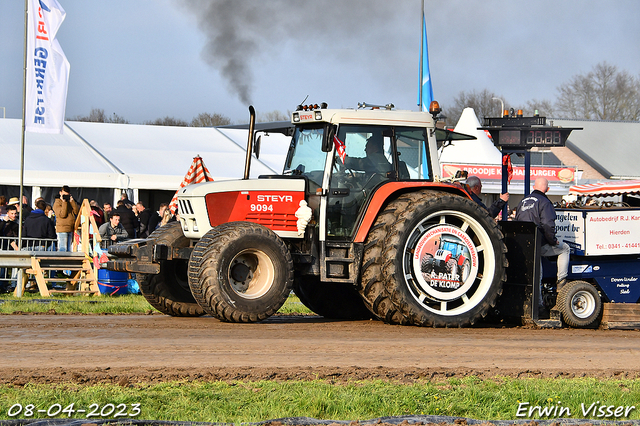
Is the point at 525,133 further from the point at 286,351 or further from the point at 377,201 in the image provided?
the point at 286,351

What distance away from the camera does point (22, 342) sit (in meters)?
7.14

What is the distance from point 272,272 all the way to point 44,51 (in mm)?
9097

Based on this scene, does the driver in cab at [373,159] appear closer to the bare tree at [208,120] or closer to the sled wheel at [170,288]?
the sled wheel at [170,288]

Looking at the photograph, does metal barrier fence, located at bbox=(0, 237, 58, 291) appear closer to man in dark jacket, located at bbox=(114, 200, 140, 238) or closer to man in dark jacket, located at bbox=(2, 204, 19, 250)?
man in dark jacket, located at bbox=(2, 204, 19, 250)

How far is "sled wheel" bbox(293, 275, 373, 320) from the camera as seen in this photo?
10.1 m

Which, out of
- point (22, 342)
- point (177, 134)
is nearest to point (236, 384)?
point (22, 342)

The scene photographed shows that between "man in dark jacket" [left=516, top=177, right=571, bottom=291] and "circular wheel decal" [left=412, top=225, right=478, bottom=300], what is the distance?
3.79ft

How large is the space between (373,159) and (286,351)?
3.01m

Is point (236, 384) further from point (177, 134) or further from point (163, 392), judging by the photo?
point (177, 134)

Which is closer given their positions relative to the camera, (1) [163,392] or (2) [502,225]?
(1) [163,392]

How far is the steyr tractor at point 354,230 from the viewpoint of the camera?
8.44 m

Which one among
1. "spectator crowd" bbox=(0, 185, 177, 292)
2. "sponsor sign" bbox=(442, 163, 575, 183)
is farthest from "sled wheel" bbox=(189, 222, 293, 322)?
"sponsor sign" bbox=(442, 163, 575, 183)

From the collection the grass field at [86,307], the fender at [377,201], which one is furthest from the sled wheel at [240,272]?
the grass field at [86,307]

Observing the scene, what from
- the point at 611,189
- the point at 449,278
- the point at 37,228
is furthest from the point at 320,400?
the point at 37,228
